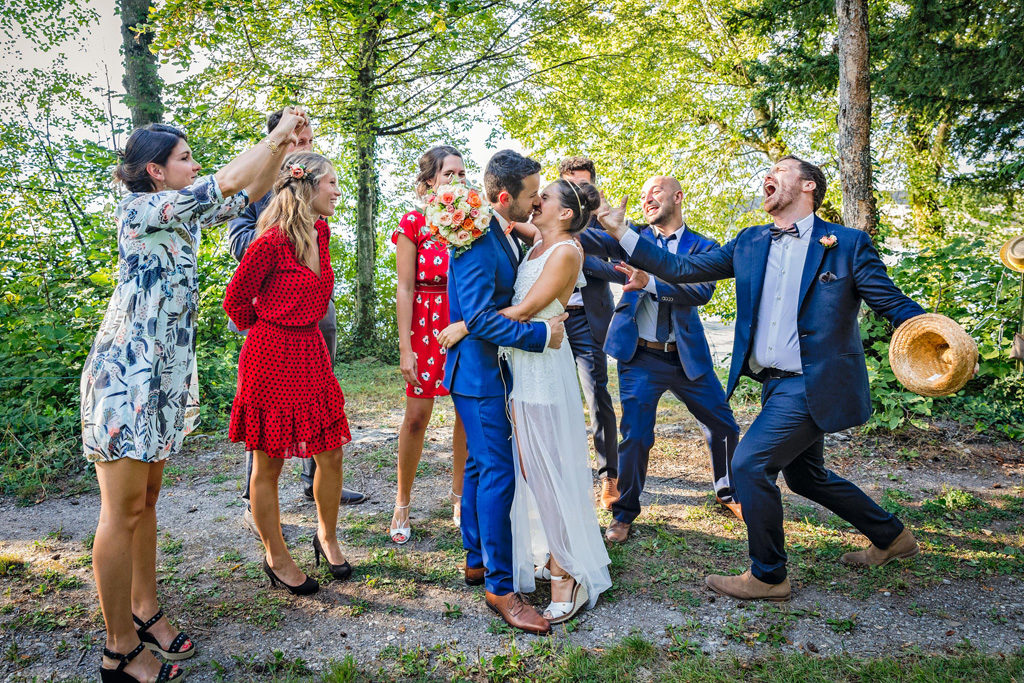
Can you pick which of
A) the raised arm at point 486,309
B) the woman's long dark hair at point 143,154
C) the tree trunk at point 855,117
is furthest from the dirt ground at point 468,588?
the tree trunk at point 855,117

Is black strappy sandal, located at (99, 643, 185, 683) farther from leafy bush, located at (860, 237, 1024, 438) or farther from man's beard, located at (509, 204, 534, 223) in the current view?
leafy bush, located at (860, 237, 1024, 438)

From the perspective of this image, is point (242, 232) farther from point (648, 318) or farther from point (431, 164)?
point (648, 318)

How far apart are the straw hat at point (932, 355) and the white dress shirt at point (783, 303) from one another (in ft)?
1.51

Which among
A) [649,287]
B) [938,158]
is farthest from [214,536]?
[938,158]

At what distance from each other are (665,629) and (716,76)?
49.4 ft

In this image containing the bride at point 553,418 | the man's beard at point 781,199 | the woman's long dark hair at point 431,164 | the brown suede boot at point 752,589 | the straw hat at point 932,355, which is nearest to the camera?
the straw hat at point 932,355

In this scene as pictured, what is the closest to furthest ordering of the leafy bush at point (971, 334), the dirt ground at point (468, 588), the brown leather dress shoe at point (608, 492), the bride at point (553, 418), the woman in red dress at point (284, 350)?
the dirt ground at point (468, 588), the bride at point (553, 418), the woman in red dress at point (284, 350), the brown leather dress shoe at point (608, 492), the leafy bush at point (971, 334)

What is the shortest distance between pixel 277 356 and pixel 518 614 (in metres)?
1.76

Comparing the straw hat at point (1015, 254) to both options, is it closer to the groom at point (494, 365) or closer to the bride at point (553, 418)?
the bride at point (553, 418)

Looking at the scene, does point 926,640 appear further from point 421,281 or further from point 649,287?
point 421,281

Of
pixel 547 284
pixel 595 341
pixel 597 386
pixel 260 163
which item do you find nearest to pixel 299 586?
pixel 547 284

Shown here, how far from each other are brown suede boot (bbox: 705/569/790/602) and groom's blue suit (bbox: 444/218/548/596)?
1.19 meters

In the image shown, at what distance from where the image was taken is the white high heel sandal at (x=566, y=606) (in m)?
3.08

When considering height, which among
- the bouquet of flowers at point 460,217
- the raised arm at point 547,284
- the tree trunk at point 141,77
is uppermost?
the tree trunk at point 141,77
